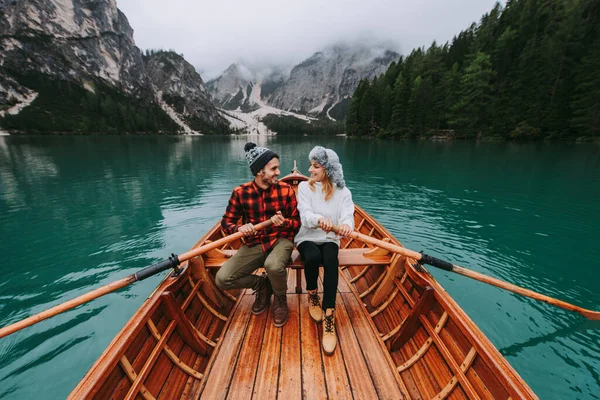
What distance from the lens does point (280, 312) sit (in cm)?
378

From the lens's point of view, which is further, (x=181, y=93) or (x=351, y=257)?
(x=181, y=93)

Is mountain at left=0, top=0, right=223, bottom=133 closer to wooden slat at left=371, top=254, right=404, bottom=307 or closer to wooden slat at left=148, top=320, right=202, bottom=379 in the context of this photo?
wooden slat at left=148, top=320, right=202, bottom=379

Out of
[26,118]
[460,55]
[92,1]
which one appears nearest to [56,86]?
[26,118]

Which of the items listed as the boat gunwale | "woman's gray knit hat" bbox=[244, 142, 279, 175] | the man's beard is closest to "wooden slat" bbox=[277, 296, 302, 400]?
the boat gunwale

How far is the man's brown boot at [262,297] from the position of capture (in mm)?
4016

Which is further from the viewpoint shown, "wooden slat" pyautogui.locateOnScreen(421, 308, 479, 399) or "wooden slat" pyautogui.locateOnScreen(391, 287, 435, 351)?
"wooden slat" pyautogui.locateOnScreen(391, 287, 435, 351)

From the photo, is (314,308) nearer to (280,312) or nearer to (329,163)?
(280,312)

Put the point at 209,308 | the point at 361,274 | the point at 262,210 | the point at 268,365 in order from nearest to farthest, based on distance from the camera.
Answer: the point at 268,365 < the point at 262,210 < the point at 209,308 < the point at 361,274

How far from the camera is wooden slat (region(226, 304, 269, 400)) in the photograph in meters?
2.80

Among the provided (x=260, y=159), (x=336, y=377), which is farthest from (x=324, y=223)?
(x=336, y=377)

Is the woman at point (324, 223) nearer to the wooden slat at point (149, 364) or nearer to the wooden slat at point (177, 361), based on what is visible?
the wooden slat at point (177, 361)

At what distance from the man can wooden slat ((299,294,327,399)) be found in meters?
0.37

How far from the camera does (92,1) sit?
149000 millimetres

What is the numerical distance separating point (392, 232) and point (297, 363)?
746 centimetres
